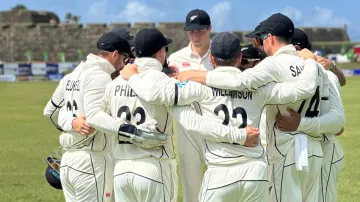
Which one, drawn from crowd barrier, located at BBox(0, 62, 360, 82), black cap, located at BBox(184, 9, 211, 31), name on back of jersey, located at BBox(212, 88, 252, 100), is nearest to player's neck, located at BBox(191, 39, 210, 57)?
black cap, located at BBox(184, 9, 211, 31)

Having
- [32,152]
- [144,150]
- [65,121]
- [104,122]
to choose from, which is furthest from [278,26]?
[32,152]

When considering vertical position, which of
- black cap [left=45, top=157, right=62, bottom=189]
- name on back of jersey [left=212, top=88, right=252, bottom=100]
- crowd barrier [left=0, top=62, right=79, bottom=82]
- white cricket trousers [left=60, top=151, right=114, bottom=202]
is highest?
name on back of jersey [left=212, top=88, right=252, bottom=100]

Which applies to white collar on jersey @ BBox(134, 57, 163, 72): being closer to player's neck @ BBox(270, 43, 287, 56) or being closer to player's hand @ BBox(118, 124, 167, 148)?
player's hand @ BBox(118, 124, 167, 148)

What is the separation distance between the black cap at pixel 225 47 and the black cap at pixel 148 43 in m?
0.53

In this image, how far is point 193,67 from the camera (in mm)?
6973

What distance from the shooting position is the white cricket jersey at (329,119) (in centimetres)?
532

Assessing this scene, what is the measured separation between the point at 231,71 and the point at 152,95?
691mm

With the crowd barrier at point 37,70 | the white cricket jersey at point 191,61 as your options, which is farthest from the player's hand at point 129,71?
the crowd barrier at point 37,70

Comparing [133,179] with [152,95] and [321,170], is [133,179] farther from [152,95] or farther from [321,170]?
[321,170]

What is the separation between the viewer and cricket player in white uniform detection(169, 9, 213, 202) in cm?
621

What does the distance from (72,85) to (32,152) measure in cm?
775

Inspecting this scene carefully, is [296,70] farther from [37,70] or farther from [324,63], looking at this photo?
[37,70]

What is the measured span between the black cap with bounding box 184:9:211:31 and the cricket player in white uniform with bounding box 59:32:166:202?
127cm

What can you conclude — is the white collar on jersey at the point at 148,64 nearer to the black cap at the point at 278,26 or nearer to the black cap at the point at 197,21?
the black cap at the point at 278,26
